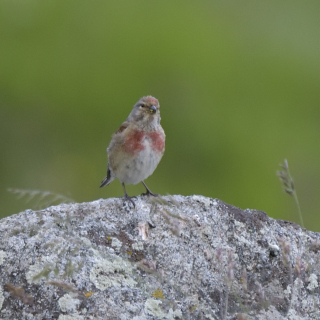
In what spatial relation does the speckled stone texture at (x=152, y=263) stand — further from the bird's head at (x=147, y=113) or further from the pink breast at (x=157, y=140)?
the bird's head at (x=147, y=113)

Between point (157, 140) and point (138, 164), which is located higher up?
point (157, 140)

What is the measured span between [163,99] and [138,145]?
4016 mm

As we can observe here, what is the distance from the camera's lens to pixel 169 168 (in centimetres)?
833

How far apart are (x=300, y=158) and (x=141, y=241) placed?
5869mm

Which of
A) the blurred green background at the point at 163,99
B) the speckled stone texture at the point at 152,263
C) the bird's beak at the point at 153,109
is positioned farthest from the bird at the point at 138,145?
the blurred green background at the point at 163,99

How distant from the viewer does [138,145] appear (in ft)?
16.3

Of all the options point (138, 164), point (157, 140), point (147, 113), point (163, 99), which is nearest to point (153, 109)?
point (147, 113)

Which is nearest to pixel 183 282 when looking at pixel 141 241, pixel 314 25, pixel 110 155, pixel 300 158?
pixel 141 241

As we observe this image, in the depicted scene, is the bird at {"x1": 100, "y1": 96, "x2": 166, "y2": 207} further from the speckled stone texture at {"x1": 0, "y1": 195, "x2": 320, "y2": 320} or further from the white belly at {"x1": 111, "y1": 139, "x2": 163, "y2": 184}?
the speckled stone texture at {"x1": 0, "y1": 195, "x2": 320, "y2": 320}

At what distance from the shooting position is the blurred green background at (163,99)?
8.32 metres

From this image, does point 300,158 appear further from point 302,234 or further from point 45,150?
point 302,234

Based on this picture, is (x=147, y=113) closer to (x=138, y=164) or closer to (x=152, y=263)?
(x=138, y=164)

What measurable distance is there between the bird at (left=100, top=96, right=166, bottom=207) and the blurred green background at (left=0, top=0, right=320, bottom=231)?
8.25 feet

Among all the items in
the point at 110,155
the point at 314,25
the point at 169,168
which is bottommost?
the point at 110,155
